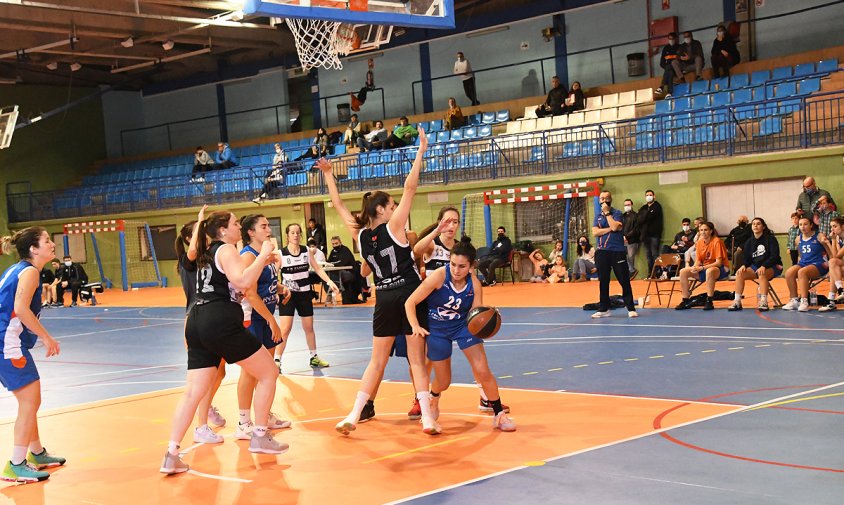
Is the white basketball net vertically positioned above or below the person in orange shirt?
above

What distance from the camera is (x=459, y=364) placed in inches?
443

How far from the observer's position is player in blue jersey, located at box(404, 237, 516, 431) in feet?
24.4

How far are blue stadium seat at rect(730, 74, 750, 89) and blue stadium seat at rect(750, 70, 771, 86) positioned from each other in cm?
12

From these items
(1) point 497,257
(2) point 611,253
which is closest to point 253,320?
(2) point 611,253

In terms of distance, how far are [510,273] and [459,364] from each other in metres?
12.9

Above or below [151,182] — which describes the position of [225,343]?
below

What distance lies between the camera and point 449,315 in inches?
300

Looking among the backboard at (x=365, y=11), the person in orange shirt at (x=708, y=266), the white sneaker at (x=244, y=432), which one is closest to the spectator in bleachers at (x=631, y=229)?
the person in orange shirt at (x=708, y=266)

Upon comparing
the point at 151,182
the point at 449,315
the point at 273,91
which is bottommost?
the point at 449,315

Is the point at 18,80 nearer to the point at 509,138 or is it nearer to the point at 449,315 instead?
the point at 509,138

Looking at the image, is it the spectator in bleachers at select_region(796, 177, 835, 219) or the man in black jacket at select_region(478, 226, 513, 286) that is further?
the man in black jacket at select_region(478, 226, 513, 286)

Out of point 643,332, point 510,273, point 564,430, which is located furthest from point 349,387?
point 510,273

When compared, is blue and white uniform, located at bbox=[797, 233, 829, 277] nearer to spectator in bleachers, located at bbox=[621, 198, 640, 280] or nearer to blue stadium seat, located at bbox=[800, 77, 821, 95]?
spectator in bleachers, located at bbox=[621, 198, 640, 280]

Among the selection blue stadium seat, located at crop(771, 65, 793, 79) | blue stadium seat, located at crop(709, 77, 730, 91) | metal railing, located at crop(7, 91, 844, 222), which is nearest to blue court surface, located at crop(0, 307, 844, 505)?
metal railing, located at crop(7, 91, 844, 222)
